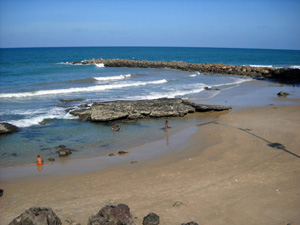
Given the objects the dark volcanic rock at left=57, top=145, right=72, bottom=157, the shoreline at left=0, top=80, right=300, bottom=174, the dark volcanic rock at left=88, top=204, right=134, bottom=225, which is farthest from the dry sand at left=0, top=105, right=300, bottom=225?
the dark volcanic rock at left=57, top=145, right=72, bottom=157

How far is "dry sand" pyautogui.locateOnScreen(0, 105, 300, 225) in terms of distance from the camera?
28.0 feet

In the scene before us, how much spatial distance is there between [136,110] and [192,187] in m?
11.2

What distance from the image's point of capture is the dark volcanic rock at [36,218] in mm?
6912

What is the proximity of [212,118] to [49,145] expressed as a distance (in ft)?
36.2

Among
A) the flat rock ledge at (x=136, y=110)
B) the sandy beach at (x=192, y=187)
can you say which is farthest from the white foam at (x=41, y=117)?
the sandy beach at (x=192, y=187)

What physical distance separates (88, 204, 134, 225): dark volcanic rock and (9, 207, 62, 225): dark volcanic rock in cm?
103

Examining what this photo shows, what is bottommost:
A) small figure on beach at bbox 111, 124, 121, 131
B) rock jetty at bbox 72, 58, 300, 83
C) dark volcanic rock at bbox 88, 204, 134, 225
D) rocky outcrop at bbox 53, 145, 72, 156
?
rocky outcrop at bbox 53, 145, 72, 156

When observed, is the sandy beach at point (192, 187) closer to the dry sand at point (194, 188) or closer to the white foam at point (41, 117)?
the dry sand at point (194, 188)

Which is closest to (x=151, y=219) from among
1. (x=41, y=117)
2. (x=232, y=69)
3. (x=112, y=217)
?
(x=112, y=217)

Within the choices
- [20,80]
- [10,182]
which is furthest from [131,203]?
[20,80]

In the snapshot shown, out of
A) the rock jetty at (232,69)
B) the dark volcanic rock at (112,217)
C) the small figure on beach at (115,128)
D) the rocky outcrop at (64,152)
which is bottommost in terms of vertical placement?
the rocky outcrop at (64,152)

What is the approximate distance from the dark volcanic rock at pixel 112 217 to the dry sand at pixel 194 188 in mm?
1058

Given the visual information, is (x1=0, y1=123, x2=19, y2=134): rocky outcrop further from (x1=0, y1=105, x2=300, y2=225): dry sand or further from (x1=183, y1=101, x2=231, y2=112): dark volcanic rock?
(x1=183, y1=101, x2=231, y2=112): dark volcanic rock

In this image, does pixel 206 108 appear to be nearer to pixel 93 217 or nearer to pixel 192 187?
pixel 192 187
